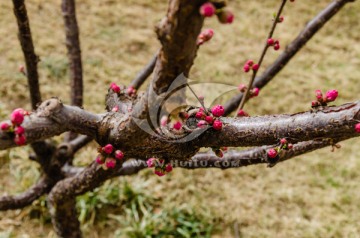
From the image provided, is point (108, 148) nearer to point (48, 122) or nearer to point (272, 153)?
point (48, 122)

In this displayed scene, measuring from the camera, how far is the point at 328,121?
3.72ft

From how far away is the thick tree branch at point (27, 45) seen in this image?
6.19ft

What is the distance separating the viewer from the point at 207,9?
0.69 m

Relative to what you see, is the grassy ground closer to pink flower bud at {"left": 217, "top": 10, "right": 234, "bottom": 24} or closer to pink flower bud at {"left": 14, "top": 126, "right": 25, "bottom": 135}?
pink flower bud at {"left": 14, "top": 126, "right": 25, "bottom": 135}

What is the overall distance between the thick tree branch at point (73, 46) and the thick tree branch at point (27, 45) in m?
0.44

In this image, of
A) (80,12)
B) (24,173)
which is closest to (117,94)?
(24,173)

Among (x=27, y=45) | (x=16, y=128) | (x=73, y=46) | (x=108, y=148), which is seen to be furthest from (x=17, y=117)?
(x=73, y=46)

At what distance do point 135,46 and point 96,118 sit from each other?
429 centimetres

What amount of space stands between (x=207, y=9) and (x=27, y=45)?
65.1 inches

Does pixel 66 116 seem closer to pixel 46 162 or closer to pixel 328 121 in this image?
pixel 328 121

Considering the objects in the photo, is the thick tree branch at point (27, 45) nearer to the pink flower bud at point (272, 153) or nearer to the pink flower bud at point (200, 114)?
the pink flower bud at point (200, 114)

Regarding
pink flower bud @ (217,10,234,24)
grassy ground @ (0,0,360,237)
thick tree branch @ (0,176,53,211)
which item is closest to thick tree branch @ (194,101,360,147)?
pink flower bud @ (217,10,234,24)

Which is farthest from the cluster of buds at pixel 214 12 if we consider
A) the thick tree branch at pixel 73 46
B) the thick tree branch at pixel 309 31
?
the thick tree branch at pixel 73 46

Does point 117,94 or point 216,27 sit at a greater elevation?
point 216,27
